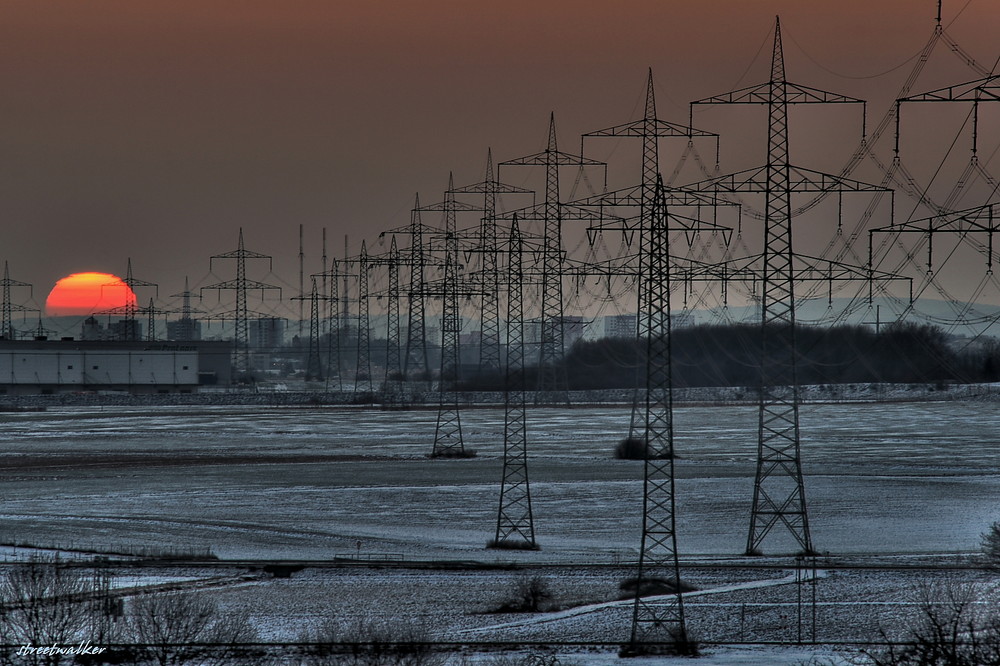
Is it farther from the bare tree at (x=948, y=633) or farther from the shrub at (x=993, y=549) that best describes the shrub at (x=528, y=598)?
the shrub at (x=993, y=549)

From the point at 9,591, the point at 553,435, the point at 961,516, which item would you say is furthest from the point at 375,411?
the point at 9,591

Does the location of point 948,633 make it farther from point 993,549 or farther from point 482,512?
point 482,512

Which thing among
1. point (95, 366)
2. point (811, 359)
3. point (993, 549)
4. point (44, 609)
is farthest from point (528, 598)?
point (811, 359)

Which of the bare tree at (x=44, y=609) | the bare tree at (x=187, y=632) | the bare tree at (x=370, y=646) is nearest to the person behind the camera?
the bare tree at (x=370, y=646)

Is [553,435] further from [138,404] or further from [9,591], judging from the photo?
[138,404]

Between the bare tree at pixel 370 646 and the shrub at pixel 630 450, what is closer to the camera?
the bare tree at pixel 370 646

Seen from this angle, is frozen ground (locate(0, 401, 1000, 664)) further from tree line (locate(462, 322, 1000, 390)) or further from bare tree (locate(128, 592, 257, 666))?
tree line (locate(462, 322, 1000, 390))

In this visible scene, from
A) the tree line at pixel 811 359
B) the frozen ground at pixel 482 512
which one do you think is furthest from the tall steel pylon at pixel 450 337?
the tree line at pixel 811 359

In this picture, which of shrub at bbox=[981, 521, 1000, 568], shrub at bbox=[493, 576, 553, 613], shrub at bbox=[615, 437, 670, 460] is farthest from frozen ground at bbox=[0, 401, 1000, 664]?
shrub at bbox=[615, 437, 670, 460]
